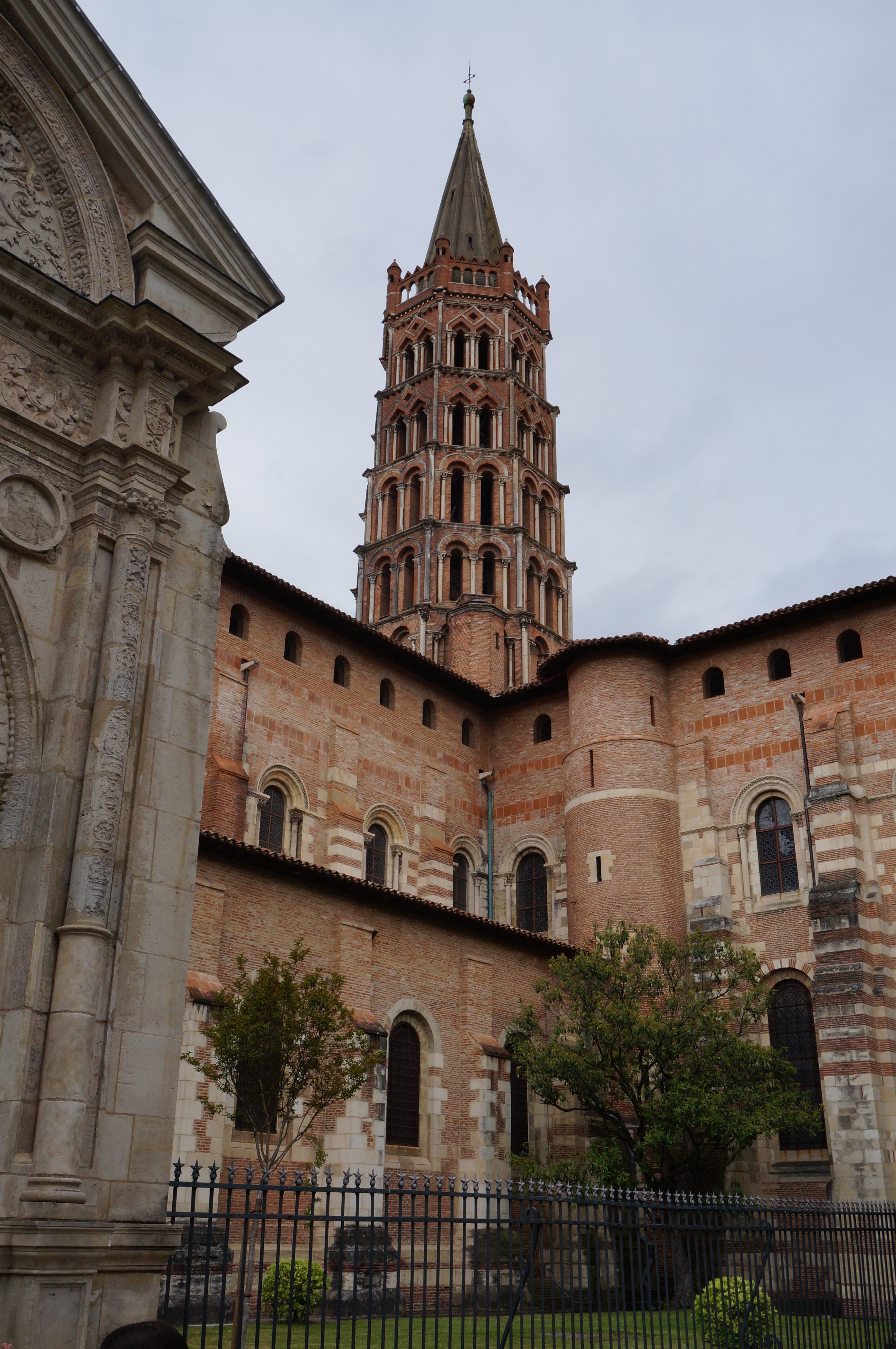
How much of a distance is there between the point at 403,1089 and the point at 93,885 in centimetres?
1662

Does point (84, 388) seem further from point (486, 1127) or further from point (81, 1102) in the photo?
point (486, 1127)

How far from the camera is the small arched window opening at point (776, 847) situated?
28453 mm

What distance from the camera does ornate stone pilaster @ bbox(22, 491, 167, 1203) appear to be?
8.79 metres

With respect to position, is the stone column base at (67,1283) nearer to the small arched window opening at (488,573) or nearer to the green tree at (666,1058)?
the green tree at (666,1058)

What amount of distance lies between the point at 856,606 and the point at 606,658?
624 cm

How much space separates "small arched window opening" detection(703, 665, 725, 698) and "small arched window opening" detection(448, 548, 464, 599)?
17.1 metres

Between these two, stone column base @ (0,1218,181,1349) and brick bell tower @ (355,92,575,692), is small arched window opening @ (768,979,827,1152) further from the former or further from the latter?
stone column base @ (0,1218,181,1349)

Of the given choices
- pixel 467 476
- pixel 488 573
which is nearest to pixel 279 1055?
pixel 488 573

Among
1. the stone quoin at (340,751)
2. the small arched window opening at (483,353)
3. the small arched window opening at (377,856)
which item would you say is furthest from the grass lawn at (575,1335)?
the small arched window opening at (483,353)

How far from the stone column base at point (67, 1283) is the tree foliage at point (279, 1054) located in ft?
25.3

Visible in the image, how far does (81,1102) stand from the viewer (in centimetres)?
895

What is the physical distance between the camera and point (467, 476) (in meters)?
49.3

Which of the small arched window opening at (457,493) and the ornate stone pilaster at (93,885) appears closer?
the ornate stone pilaster at (93,885)

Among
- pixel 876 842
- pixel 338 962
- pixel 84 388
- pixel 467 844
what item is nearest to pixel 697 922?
pixel 876 842
